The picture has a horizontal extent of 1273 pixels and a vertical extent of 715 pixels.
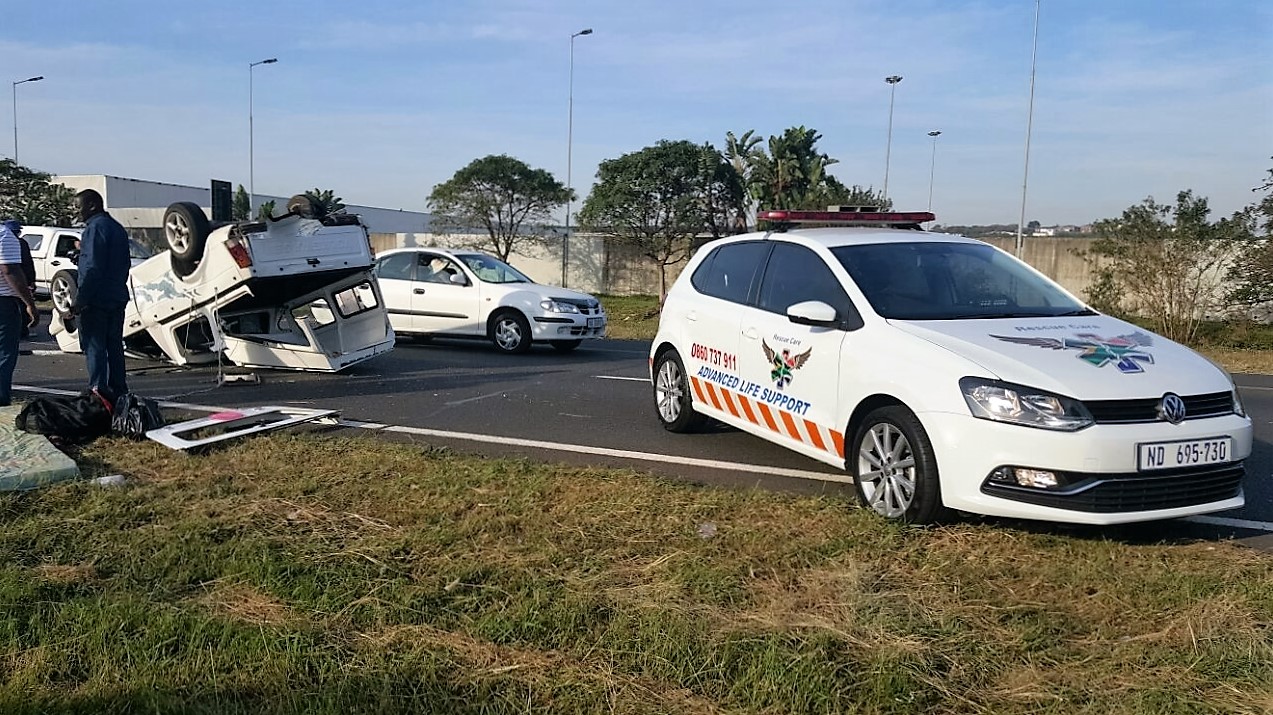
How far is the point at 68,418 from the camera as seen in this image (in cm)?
639

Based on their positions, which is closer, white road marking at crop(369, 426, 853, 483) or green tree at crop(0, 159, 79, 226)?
white road marking at crop(369, 426, 853, 483)

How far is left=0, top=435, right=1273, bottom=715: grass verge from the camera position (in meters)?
3.05

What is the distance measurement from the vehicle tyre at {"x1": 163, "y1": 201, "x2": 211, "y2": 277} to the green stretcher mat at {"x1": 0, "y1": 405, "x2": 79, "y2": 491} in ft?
11.2

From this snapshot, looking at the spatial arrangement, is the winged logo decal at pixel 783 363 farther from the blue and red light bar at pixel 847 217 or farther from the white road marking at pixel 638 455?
the blue and red light bar at pixel 847 217

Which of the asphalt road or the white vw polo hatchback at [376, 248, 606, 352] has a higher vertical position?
the white vw polo hatchback at [376, 248, 606, 352]

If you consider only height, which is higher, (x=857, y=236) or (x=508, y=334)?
(x=857, y=236)

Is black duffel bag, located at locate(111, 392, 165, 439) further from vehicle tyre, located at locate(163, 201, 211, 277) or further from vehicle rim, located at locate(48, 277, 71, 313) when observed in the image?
vehicle rim, located at locate(48, 277, 71, 313)

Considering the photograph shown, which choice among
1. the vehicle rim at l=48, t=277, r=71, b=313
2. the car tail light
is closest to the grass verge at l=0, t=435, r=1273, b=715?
the car tail light

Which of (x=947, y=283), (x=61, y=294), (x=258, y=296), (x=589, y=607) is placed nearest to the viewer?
(x=589, y=607)

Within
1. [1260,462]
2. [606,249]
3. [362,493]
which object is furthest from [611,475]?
[606,249]

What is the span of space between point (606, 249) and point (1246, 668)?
3387cm

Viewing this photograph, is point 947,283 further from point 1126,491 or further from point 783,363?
point 1126,491

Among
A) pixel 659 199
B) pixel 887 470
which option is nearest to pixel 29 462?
pixel 887 470

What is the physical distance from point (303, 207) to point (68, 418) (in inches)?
140
